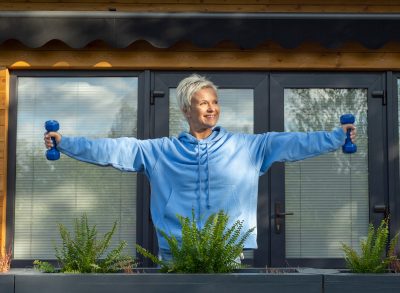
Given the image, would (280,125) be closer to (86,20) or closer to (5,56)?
(86,20)

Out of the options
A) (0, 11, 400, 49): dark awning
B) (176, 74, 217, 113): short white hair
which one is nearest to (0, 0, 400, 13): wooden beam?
(0, 11, 400, 49): dark awning

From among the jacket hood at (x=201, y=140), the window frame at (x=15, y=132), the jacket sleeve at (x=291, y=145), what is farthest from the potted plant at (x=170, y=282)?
the window frame at (x=15, y=132)

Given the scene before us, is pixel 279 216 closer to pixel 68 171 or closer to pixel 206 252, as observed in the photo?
pixel 68 171

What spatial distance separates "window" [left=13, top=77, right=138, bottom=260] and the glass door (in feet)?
3.82

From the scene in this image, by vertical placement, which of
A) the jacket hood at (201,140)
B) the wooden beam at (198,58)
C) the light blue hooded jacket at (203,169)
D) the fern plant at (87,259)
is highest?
the wooden beam at (198,58)

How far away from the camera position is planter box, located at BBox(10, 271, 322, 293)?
2.21m

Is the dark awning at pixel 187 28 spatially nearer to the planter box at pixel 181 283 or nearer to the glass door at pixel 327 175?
the glass door at pixel 327 175

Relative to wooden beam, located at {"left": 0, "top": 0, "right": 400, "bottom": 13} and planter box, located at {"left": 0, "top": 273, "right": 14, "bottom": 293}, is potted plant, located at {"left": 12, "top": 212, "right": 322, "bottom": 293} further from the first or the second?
wooden beam, located at {"left": 0, "top": 0, "right": 400, "bottom": 13}

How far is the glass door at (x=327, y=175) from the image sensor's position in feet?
20.2

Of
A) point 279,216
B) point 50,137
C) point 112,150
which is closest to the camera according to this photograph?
point 50,137

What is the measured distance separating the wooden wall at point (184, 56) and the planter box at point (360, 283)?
13.2 ft

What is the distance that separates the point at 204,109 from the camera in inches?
128

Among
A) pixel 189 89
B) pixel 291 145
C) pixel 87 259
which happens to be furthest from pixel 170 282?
pixel 189 89

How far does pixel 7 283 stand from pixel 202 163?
1167 mm
